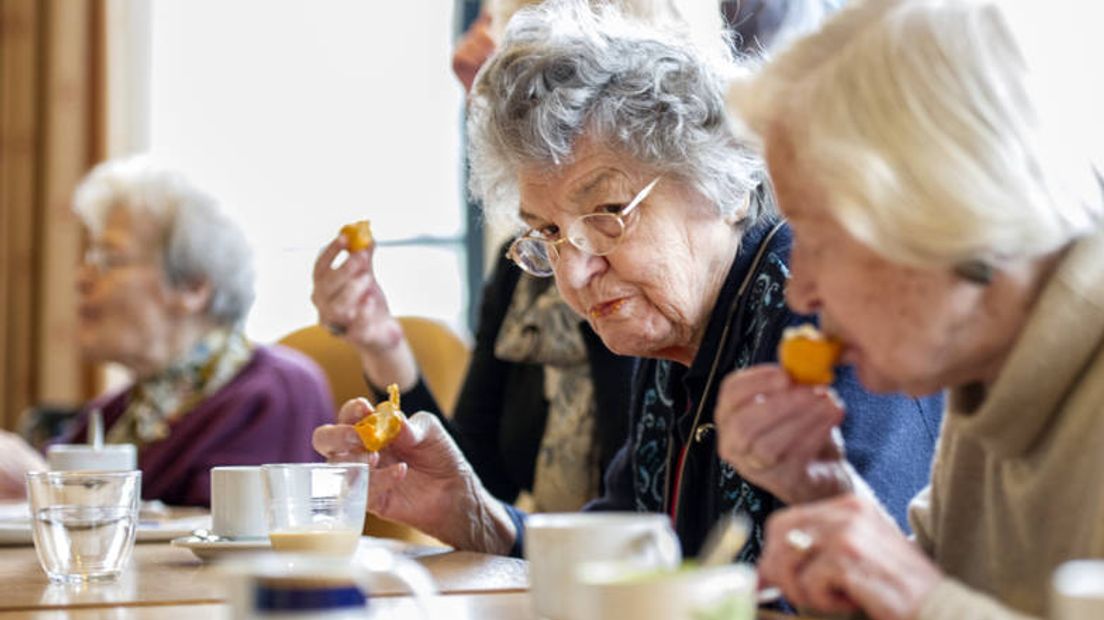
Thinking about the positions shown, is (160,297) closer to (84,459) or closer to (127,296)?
(127,296)

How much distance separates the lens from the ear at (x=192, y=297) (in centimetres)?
362

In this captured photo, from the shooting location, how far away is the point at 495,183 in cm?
208

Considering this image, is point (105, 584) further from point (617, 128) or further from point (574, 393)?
point (574, 393)

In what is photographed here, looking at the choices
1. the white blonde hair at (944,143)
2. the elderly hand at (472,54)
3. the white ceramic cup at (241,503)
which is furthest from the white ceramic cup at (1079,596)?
the elderly hand at (472,54)

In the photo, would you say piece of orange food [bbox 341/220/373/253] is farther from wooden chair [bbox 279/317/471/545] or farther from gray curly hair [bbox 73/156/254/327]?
gray curly hair [bbox 73/156/254/327]

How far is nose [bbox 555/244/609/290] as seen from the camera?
189cm

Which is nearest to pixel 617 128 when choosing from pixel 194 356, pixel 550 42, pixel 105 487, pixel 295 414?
pixel 550 42

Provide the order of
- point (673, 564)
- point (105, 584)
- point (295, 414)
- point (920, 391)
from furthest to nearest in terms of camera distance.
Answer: point (295, 414), point (105, 584), point (920, 391), point (673, 564)

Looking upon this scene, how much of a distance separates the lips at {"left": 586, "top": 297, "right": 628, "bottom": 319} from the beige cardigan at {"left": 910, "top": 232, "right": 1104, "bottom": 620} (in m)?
0.67

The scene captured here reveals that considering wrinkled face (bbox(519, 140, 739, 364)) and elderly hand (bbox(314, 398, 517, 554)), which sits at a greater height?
wrinkled face (bbox(519, 140, 739, 364))

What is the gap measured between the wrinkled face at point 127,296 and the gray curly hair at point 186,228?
3cm

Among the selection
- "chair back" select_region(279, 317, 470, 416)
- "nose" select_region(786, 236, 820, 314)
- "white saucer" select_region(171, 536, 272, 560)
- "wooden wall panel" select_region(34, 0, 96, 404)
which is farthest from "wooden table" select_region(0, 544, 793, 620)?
"wooden wall panel" select_region(34, 0, 96, 404)

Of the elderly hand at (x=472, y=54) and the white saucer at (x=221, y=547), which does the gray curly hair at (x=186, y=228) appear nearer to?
the elderly hand at (x=472, y=54)

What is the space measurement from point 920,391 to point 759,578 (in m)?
0.19
